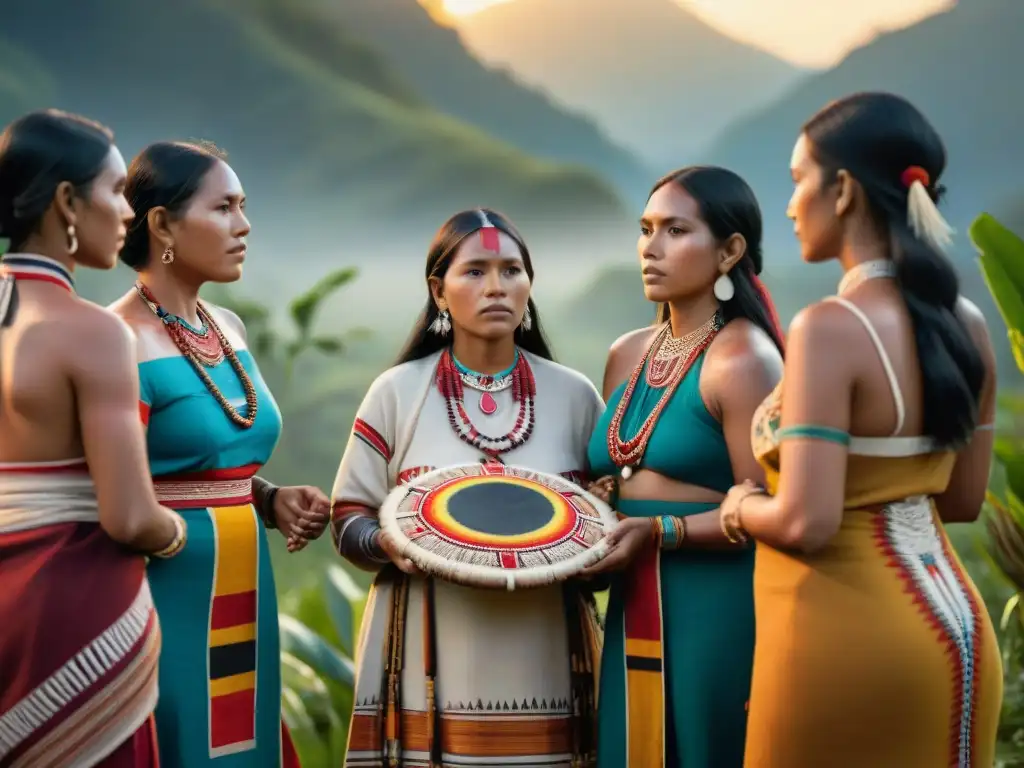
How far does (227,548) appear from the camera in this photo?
9.18 feet

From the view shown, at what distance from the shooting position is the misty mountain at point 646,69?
885cm

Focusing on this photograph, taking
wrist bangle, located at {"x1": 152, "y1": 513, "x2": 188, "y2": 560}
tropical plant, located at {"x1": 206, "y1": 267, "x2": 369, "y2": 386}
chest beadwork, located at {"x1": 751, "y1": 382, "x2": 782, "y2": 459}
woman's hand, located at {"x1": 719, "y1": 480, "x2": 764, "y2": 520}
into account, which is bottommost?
wrist bangle, located at {"x1": 152, "y1": 513, "x2": 188, "y2": 560}

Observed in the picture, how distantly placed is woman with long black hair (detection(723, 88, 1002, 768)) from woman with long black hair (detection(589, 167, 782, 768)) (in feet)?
1.39

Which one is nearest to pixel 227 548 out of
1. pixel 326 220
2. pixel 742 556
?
pixel 742 556

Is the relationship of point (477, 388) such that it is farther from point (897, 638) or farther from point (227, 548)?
point (897, 638)

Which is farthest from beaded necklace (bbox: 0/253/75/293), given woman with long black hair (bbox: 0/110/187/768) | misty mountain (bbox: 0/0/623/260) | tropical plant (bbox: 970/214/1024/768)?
misty mountain (bbox: 0/0/623/260)

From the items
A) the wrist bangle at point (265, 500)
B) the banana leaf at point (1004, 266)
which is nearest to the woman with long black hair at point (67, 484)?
the wrist bangle at point (265, 500)

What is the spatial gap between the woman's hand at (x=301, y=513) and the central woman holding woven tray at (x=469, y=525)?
4 centimetres

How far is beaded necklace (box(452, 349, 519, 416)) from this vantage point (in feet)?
10.1

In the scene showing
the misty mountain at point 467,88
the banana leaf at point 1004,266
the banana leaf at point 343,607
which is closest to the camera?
the banana leaf at point 1004,266

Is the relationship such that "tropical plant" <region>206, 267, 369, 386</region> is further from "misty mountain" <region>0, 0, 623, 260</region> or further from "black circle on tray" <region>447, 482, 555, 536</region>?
"black circle on tray" <region>447, 482, 555, 536</region>

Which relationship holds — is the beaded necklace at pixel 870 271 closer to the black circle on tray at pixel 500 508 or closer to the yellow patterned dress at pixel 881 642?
the yellow patterned dress at pixel 881 642

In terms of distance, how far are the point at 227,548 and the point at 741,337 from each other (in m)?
1.33

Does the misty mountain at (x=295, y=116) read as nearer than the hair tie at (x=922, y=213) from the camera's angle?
No
